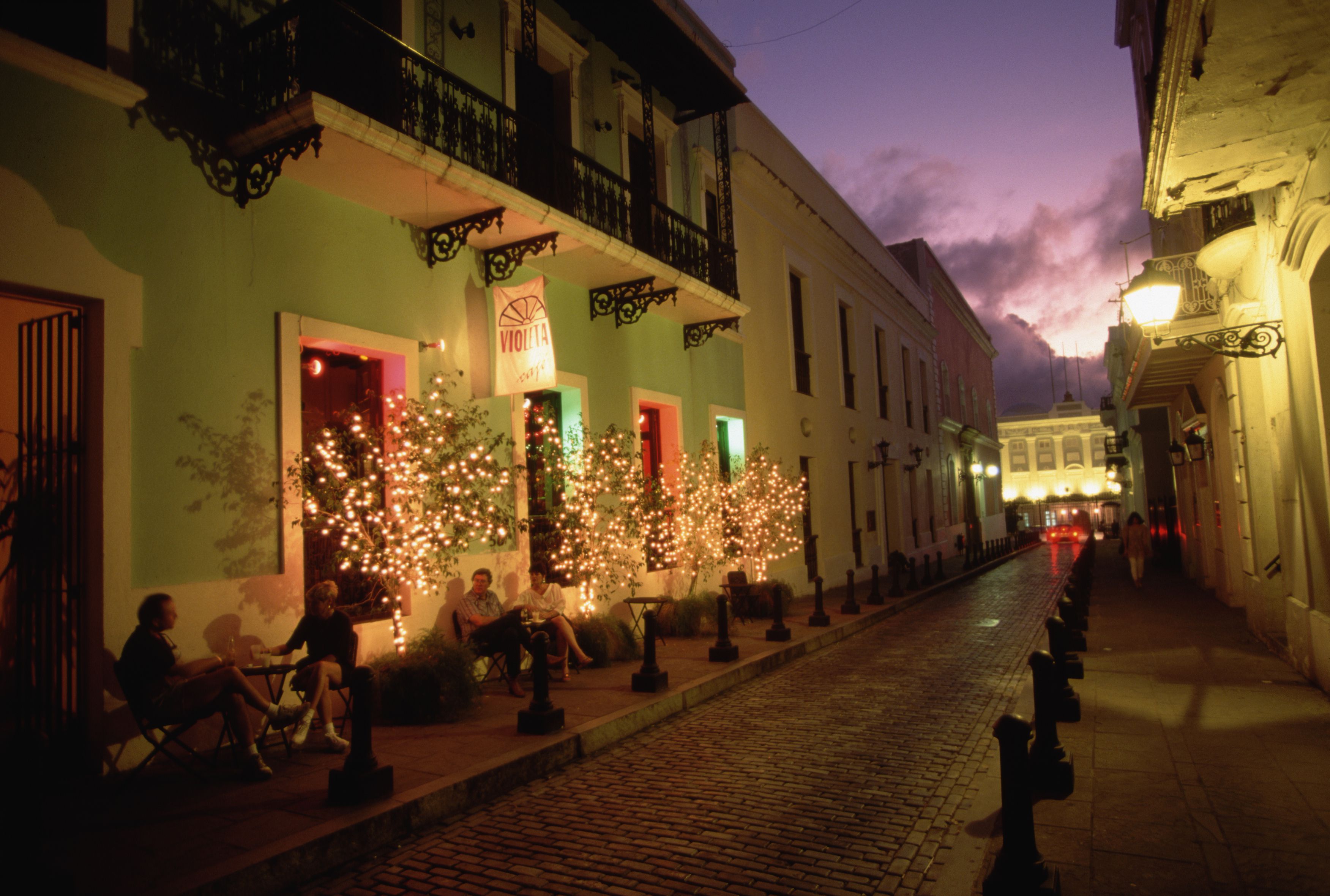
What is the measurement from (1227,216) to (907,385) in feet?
62.0

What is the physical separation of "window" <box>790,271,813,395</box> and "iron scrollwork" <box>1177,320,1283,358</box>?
10651mm

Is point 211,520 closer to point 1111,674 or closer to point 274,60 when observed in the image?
point 274,60

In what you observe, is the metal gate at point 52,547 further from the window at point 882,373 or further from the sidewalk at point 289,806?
the window at point 882,373

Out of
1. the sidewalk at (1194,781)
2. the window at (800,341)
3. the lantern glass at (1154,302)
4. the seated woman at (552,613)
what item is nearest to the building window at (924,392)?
the window at (800,341)

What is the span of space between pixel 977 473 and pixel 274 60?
35089mm

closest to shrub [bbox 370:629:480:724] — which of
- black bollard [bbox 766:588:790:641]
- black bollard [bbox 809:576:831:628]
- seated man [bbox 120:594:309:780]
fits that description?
seated man [bbox 120:594:309:780]

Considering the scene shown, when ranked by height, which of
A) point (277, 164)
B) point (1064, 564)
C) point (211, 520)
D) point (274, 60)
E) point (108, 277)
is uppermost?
point (274, 60)

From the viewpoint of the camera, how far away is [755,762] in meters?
5.97

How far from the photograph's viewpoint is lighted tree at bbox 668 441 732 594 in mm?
12250

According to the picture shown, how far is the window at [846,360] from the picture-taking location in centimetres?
2130

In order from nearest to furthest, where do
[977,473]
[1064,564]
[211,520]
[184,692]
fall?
[184,692], [211,520], [1064,564], [977,473]

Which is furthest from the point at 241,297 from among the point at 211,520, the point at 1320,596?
the point at 1320,596

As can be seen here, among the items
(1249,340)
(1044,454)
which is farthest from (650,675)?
(1044,454)

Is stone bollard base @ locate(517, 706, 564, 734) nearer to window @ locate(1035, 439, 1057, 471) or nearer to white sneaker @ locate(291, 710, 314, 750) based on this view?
white sneaker @ locate(291, 710, 314, 750)
